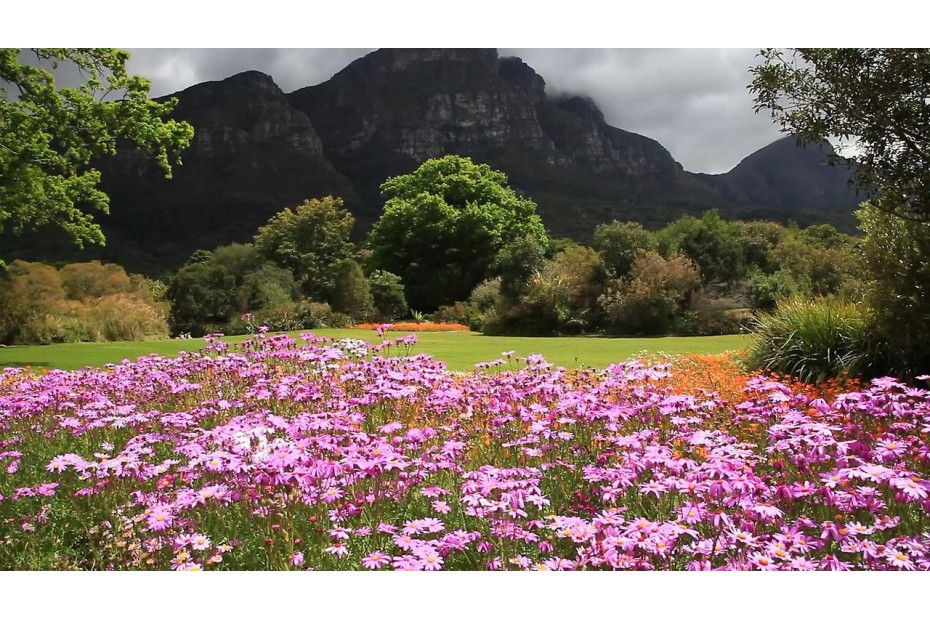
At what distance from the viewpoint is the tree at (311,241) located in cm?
2491

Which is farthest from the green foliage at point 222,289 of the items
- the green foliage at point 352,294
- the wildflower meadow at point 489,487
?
the wildflower meadow at point 489,487

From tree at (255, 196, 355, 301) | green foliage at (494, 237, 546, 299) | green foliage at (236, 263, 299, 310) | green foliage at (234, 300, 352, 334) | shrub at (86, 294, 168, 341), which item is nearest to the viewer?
shrub at (86, 294, 168, 341)

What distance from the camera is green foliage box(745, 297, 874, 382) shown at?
7.16m

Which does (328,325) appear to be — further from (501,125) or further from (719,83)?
(719,83)

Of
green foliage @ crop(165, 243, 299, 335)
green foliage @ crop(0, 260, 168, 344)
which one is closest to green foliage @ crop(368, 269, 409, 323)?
green foliage @ crop(165, 243, 299, 335)

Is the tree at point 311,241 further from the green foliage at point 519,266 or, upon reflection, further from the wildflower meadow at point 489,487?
the wildflower meadow at point 489,487

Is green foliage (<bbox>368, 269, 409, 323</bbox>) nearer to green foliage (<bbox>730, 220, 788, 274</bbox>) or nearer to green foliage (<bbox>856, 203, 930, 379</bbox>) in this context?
green foliage (<bbox>730, 220, 788, 274</bbox>)

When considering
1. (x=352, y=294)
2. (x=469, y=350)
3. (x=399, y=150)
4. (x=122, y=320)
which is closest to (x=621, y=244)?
(x=469, y=350)

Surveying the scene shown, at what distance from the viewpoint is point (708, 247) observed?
1661 cm

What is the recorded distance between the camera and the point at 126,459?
3.01 m

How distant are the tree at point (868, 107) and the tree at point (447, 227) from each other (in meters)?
23.3

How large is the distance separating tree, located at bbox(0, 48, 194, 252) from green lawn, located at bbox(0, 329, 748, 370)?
1791mm
